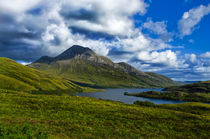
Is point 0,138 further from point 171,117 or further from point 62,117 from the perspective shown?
point 171,117

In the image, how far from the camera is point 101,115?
36.4 metres

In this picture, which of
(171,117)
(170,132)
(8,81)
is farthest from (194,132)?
(8,81)

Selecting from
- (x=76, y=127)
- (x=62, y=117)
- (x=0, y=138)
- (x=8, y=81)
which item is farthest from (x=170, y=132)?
(x=8, y=81)

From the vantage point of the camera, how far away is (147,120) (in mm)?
36031

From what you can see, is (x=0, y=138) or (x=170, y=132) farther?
(x=170, y=132)

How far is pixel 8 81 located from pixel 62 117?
18181cm

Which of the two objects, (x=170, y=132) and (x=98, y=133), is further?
(x=170, y=132)

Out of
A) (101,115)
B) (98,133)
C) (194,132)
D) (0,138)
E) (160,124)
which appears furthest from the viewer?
(101,115)

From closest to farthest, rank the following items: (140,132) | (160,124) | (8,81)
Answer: (140,132) → (160,124) → (8,81)

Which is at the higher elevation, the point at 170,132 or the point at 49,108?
the point at 49,108

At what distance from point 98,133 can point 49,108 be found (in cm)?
1935

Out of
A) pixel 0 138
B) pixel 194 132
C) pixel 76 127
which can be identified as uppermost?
pixel 0 138

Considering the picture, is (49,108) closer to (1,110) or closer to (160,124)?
(1,110)

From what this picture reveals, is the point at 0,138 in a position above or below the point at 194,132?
above
